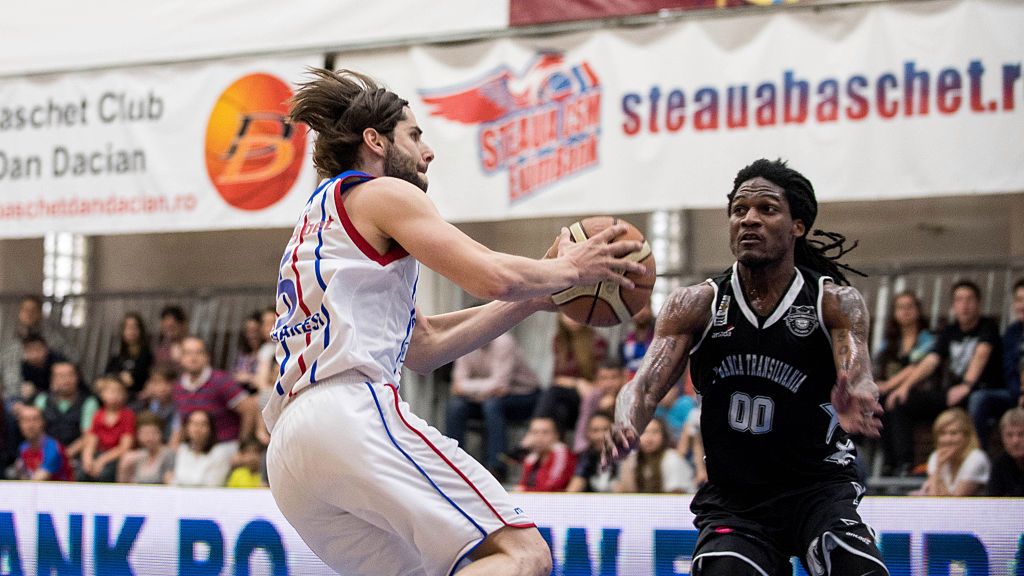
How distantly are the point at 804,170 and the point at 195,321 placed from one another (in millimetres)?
5988

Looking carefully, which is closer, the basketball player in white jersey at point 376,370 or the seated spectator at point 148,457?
the basketball player in white jersey at point 376,370

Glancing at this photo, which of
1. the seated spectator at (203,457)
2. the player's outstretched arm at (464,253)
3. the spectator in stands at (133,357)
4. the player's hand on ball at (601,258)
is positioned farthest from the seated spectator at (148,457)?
the player's hand on ball at (601,258)

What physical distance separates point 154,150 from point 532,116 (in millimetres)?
3400

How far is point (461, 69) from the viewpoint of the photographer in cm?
1012

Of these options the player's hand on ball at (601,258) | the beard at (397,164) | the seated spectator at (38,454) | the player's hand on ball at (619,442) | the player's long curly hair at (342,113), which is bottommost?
the seated spectator at (38,454)

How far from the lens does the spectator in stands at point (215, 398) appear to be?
33.8 feet

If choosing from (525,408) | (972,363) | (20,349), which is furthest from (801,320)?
(20,349)

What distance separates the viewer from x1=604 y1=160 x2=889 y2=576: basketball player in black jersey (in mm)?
4719

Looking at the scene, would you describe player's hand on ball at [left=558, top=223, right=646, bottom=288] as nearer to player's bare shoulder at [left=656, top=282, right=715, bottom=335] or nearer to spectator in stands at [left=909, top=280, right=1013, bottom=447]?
player's bare shoulder at [left=656, top=282, right=715, bottom=335]

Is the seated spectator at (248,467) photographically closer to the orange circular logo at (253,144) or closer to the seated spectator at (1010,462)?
the orange circular logo at (253,144)

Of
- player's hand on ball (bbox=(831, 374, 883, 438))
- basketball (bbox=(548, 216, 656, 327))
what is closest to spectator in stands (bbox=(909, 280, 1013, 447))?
player's hand on ball (bbox=(831, 374, 883, 438))

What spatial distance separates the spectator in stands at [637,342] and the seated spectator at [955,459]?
7.47ft

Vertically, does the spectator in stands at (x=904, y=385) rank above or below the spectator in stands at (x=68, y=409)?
above

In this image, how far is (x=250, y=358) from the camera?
11047mm
